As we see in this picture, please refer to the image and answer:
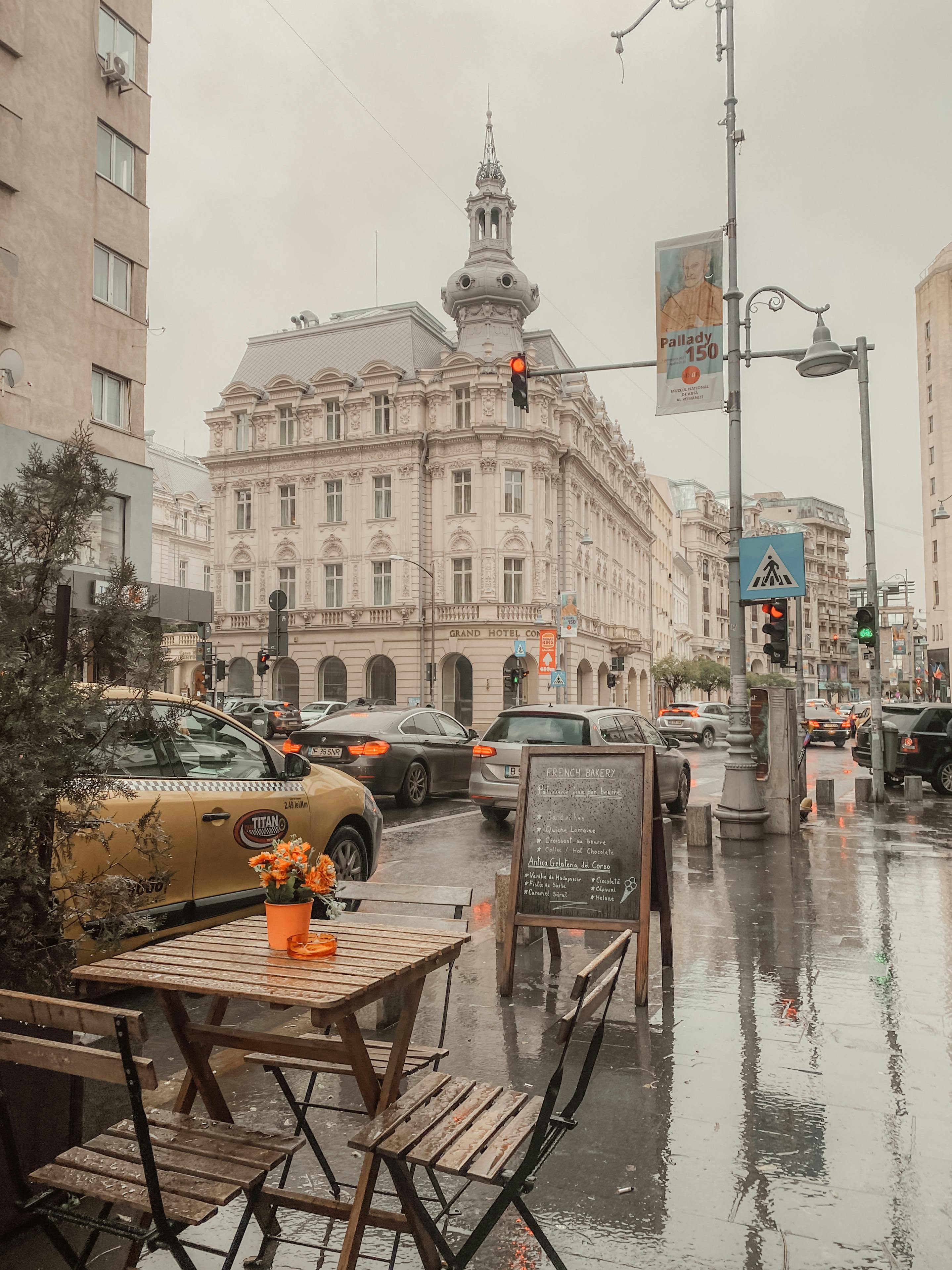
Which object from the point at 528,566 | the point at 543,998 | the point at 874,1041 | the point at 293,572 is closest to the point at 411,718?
the point at 543,998

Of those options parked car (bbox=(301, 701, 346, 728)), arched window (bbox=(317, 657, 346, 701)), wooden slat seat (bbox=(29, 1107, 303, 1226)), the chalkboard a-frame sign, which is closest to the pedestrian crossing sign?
the chalkboard a-frame sign

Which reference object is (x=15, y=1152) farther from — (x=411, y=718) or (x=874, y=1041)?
(x=411, y=718)

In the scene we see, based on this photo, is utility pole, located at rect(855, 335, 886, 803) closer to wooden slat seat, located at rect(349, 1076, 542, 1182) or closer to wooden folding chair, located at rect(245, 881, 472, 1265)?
wooden folding chair, located at rect(245, 881, 472, 1265)

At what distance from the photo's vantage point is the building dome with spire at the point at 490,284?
181 ft

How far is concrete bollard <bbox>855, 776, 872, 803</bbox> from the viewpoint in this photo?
719 inches

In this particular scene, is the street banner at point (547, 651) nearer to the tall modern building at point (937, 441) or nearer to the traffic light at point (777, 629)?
the traffic light at point (777, 629)

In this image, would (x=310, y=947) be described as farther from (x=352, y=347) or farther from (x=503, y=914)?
(x=352, y=347)

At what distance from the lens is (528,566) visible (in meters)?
51.2

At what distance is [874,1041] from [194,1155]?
3.80 metres

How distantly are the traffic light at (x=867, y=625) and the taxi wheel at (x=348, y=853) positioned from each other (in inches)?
538

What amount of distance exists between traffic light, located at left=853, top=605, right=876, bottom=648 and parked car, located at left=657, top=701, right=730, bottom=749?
65.0 ft

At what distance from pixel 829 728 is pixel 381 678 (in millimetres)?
22617

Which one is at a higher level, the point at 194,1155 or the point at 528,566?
the point at 528,566

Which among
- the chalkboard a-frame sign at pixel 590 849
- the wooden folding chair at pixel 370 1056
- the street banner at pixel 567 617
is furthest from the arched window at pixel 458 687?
the wooden folding chair at pixel 370 1056
